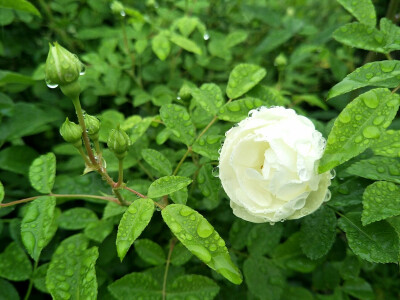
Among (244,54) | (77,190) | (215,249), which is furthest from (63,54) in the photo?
(244,54)

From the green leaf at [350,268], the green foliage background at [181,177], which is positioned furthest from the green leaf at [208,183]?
the green leaf at [350,268]

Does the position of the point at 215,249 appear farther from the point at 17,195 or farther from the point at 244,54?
the point at 244,54

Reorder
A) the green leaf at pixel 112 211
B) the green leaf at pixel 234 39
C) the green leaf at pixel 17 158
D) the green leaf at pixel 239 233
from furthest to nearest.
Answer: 1. the green leaf at pixel 234 39
2. the green leaf at pixel 17 158
3. the green leaf at pixel 239 233
4. the green leaf at pixel 112 211

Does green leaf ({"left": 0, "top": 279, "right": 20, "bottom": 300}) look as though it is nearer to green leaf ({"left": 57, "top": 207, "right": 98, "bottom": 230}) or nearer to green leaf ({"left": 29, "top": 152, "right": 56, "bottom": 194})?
green leaf ({"left": 57, "top": 207, "right": 98, "bottom": 230})

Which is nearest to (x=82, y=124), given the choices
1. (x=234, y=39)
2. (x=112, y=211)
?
(x=112, y=211)

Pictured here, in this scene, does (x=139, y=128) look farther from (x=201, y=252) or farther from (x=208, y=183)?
(x=201, y=252)

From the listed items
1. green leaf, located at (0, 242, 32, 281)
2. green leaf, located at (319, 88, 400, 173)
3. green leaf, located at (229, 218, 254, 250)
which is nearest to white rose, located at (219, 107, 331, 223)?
green leaf, located at (319, 88, 400, 173)

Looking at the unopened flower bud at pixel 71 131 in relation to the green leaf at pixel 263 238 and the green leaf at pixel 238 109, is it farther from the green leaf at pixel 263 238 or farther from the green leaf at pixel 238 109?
the green leaf at pixel 263 238
